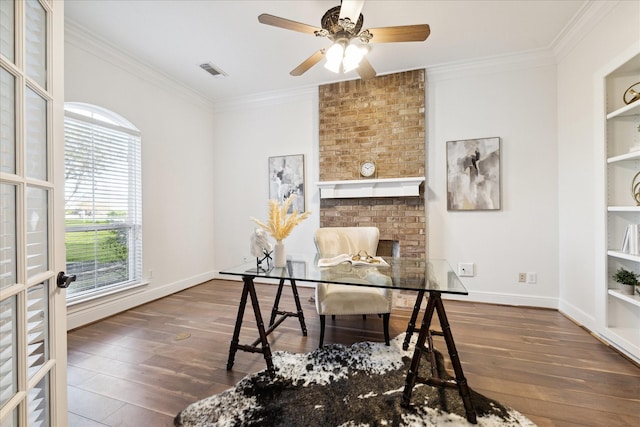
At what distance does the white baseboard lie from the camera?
2653 millimetres

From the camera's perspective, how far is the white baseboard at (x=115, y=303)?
2.65 metres

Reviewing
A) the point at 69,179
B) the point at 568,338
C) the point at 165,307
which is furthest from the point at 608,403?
the point at 69,179

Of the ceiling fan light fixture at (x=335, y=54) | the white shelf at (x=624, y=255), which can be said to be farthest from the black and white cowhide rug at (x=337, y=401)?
the ceiling fan light fixture at (x=335, y=54)

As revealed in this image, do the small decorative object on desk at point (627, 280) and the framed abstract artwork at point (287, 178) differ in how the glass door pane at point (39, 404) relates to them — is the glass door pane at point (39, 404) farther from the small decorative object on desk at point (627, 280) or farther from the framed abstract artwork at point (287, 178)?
the small decorative object on desk at point (627, 280)

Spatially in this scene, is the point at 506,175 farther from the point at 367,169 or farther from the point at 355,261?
the point at 355,261

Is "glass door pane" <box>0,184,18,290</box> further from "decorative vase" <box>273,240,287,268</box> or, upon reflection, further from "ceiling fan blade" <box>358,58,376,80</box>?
"ceiling fan blade" <box>358,58,376,80</box>

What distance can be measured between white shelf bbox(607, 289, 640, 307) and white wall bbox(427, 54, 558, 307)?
0.90 meters

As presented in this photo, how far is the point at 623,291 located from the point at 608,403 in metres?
1.09

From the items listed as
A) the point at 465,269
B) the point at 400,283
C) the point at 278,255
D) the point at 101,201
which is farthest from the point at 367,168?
the point at 101,201

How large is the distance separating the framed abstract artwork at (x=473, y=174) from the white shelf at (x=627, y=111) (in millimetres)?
1049

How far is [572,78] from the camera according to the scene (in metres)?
2.78

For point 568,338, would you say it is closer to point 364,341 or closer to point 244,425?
point 364,341

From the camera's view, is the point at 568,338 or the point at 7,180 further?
the point at 568,338

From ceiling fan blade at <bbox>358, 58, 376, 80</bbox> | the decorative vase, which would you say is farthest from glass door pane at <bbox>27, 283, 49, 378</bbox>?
ceiling fan blade at <bbox>358, 58, 376, 80</bbox>
